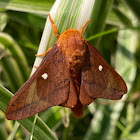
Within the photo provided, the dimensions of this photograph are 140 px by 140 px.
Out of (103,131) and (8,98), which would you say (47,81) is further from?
(103,131)

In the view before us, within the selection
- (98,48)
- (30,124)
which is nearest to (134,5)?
(98,48)

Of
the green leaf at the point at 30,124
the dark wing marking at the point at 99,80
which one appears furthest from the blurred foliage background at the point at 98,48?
the dark wing marking at the point at 99,80

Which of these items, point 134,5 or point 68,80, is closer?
point 68,80

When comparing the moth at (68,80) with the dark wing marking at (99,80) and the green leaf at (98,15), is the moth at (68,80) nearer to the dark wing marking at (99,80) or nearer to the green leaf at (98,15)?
the dark wing marking at (99,80)

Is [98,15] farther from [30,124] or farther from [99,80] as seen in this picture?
[30,124]

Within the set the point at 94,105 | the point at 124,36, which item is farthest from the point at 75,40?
the point at 124,36

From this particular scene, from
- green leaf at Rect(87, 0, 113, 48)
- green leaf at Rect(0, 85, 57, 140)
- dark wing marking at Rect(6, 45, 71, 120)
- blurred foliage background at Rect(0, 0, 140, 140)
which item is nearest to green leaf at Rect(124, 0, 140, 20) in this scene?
blurred foliage background at Rect(0, 0, 140, 140)
